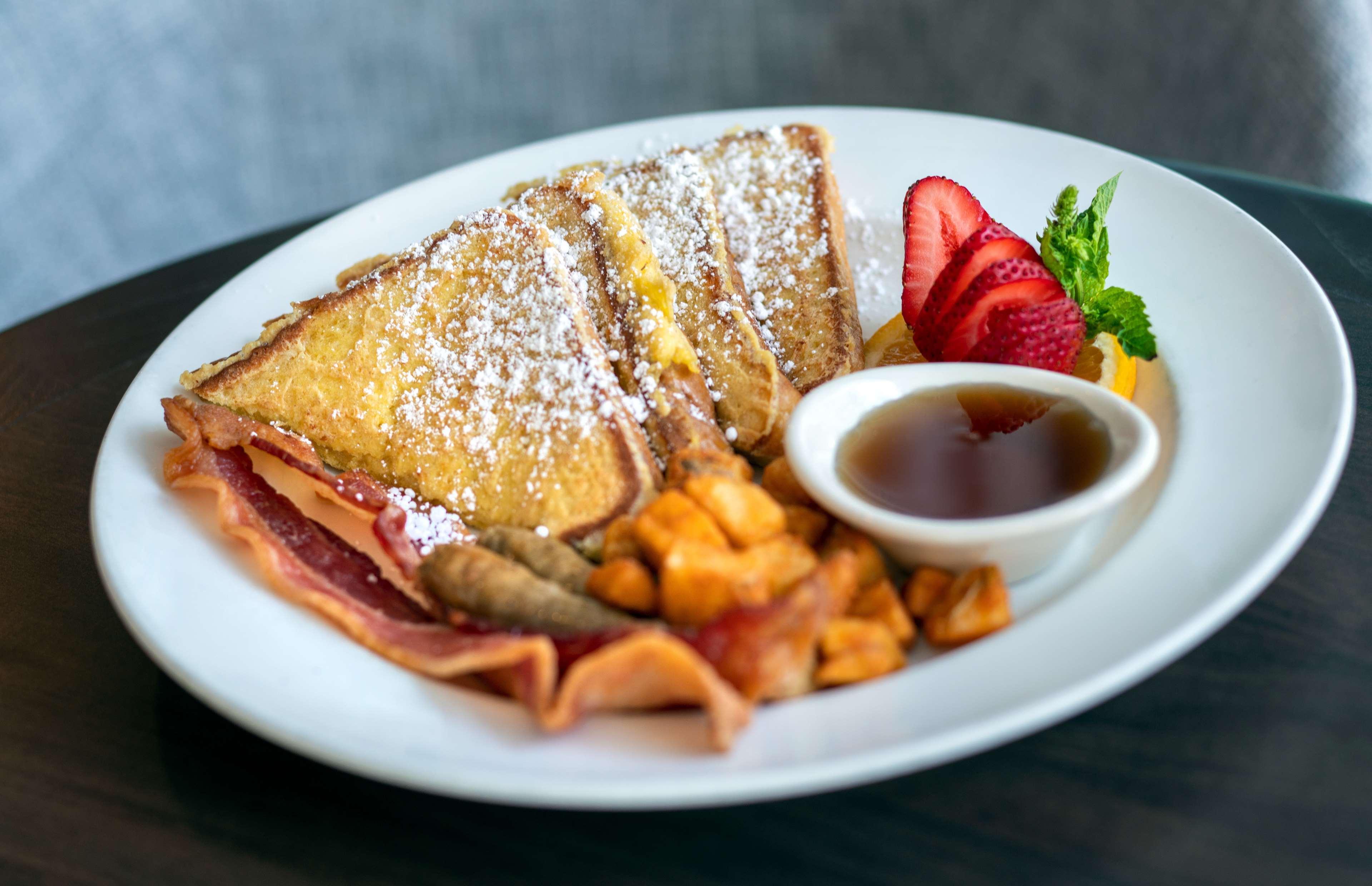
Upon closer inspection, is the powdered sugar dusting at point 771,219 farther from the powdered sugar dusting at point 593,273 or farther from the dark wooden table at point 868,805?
the dark wooden table at point 868,805

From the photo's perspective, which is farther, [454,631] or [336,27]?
[336,27]

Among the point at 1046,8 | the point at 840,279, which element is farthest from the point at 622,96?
the point at 840,279

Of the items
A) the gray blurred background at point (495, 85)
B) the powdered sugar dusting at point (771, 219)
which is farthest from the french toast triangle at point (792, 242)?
the gray blurred background at point (495, 85)

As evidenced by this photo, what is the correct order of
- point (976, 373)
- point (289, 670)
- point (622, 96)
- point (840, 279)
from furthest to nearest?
point (622, 96) → point (840, 279) → point (976, 373) → point (289, 670)

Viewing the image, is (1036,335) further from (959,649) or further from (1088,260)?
(959,649)

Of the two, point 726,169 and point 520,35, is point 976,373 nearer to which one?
point 726,169
